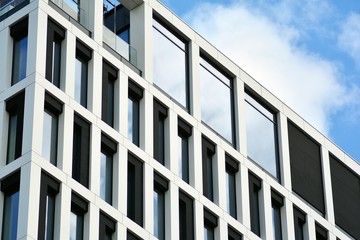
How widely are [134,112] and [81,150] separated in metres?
5.37

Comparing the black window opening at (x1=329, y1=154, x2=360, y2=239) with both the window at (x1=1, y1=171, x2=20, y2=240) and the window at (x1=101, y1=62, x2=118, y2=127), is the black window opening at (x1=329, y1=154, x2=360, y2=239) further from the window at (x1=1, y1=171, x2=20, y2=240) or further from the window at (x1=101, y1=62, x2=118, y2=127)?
the window at (x1=1, y1=171, x2=20, y2=240)

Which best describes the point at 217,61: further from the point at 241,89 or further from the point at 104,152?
the point at 104,152

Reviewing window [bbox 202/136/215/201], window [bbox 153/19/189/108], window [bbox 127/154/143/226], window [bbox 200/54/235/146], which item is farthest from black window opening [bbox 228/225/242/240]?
window [bbox 127/154/143/226]

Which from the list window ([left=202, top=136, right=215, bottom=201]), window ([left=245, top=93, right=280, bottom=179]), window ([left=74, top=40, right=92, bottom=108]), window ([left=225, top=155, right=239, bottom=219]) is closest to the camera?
window ([left=74, top=40, right=92, bottom=108])

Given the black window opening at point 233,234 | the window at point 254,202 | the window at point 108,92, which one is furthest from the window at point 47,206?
the window at point 254,202

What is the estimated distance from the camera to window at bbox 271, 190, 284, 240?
70.6 meters

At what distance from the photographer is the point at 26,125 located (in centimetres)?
5775

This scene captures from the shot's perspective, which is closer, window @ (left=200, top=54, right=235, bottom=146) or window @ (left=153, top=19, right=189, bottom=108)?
window @ (left=153, top=19, right=189, bottom=108)

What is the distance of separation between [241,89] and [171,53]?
206 inches

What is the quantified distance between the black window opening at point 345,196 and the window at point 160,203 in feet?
50.8

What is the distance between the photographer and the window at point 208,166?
217ft

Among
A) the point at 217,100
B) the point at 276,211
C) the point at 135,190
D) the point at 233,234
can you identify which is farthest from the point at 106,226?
the point at 276,211

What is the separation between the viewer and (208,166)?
67250mm

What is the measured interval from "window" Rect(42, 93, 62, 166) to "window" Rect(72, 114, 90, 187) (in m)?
1.01
